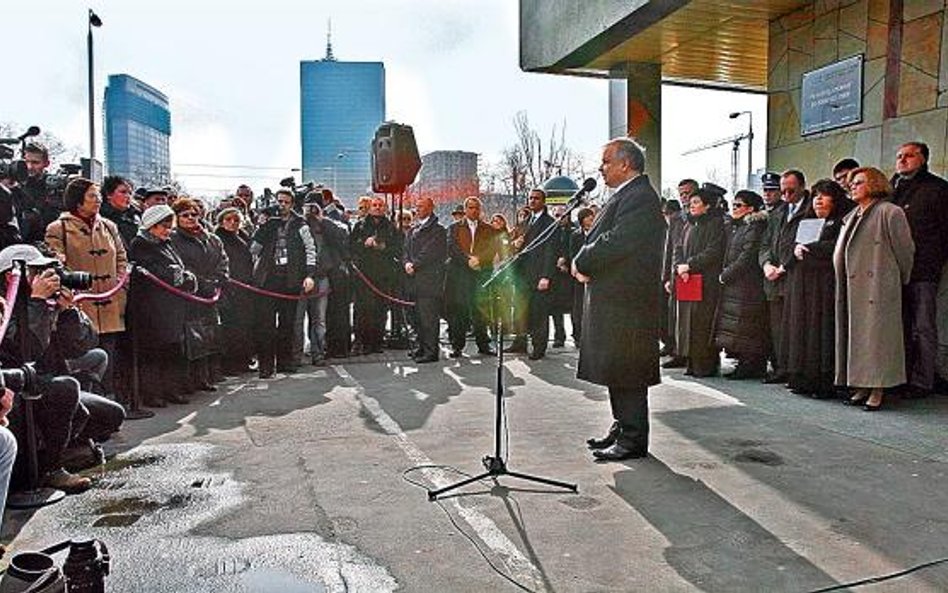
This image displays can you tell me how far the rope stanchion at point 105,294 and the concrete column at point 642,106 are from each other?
8423mm

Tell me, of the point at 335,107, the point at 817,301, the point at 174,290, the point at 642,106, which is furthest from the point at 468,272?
the point at 335,107

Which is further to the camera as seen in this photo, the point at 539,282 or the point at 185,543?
the point at 539,282

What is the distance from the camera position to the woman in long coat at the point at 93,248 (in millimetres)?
6363

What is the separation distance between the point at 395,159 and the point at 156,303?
18.5 feet

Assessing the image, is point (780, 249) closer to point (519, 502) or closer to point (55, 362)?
point (519, 502)

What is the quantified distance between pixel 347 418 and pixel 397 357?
3668 mm

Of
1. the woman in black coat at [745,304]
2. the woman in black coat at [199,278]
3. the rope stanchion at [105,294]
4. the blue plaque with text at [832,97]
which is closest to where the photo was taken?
the rope stanchion at [105,294]

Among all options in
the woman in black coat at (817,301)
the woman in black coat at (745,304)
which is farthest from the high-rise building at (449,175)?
the woman in black coat at (817,301)

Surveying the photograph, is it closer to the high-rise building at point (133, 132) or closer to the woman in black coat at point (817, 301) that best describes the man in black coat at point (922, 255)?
the woman in black coat at point (817, 301)

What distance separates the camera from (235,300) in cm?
909

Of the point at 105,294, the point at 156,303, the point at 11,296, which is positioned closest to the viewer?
the point at 11,296

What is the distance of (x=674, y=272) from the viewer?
30.1ft

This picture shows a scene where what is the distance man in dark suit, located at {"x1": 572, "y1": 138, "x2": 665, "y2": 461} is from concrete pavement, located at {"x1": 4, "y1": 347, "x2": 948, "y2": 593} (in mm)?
481

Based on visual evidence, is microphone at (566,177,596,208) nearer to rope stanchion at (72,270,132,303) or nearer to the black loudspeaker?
rope stanchion at (72,270,132,303)
